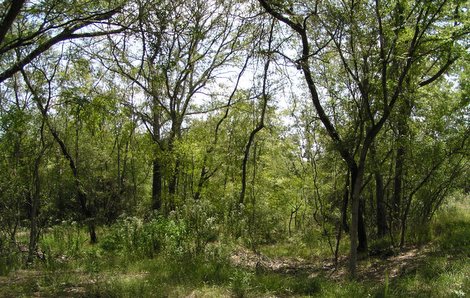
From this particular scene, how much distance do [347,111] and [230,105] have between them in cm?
949

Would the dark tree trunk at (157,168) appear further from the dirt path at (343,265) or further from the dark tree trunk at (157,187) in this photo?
the dirt path at (343,265)

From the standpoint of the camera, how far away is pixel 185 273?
23.5 feet

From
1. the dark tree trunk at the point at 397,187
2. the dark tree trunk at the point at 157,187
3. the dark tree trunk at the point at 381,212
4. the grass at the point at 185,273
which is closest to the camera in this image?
the grass at the point at 185,273

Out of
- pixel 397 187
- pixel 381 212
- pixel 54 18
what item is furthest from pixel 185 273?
pixel 381 212

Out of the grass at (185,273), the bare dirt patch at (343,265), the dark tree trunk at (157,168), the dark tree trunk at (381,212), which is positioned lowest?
the bare dirt patch at (343,265)

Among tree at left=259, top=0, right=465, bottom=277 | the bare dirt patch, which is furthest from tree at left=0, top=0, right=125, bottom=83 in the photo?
the bare dirt patch

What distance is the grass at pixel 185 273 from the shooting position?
625 cm

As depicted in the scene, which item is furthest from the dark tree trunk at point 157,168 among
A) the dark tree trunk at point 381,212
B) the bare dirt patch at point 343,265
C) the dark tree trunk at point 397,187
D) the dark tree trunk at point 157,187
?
the dark tree trunk at point 397,187

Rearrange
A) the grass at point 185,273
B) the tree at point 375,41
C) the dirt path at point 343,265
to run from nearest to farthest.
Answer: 1. the grass at point 185,273
2. the tree at point 375,41
3. the dirt path at point 343,265

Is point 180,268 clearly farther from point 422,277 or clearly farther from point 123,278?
point 422,277

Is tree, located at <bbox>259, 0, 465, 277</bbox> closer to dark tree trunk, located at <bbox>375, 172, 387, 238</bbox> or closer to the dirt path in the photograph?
the dirt path

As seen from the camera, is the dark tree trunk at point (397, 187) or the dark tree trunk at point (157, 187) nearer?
the dark tree trunk at point (397, 187)

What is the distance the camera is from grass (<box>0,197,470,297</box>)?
20.5 feet

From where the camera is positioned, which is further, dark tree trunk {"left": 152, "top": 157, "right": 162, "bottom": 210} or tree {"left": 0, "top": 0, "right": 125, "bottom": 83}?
dark tree trunk {"left": 152, "top": 157, "right": 162, "bottom": 210}
